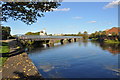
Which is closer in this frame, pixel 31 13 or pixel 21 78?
pixel 21 78

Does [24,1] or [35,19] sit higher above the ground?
[24,1]

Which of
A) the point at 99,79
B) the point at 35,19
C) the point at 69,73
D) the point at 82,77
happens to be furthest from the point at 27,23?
the point at 99,79

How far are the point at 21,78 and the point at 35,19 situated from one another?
593cm

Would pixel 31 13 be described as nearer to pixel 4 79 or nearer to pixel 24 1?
pixel 24 1

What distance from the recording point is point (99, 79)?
10680mm

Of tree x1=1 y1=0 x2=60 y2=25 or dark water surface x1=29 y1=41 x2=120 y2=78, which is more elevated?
tree x1=1 y1=0 x2=60 y2=25

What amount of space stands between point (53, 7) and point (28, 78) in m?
5.63

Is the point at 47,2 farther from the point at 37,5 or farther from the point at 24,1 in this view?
the point at 24,1

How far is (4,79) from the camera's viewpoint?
7.86m

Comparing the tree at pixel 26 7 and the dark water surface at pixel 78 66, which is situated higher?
the tree at pixel 26 7

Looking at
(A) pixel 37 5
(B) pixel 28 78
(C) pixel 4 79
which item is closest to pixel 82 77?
(B) pixel 28 78

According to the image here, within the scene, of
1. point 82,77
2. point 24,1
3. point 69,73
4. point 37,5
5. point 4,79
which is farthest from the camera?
point 69,73

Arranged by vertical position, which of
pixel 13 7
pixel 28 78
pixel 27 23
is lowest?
pixel 28 78

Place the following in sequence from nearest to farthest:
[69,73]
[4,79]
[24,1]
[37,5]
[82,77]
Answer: [4,79] < [24,1] < [37,5] < [82,77] < [69,73]
